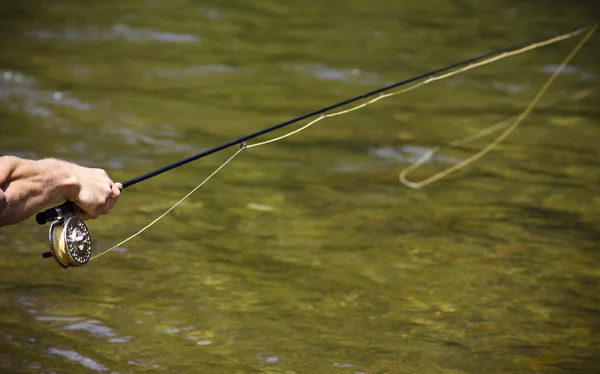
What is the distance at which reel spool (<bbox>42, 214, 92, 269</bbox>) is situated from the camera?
324 cm

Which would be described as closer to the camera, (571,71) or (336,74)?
(336,74)

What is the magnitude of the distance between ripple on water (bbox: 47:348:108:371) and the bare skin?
94cm

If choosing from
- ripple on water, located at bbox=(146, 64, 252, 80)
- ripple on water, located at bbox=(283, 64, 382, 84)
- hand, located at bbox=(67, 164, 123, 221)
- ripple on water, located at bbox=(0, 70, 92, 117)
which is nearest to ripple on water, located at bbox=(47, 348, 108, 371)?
hand, located at bbox=(67, 164, 123, 221)

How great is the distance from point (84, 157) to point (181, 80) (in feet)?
7.63

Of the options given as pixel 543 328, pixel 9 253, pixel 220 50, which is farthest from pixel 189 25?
pixel 543 328

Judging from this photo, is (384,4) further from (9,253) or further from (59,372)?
(59,372)

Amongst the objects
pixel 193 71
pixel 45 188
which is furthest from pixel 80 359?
pixel 193 71

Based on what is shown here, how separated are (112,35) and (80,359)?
267 inches

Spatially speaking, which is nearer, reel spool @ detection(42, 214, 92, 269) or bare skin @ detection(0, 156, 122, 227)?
bare skin @ detection(0, 156, 122, 227)

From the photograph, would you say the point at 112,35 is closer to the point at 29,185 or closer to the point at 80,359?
the point at 80,359

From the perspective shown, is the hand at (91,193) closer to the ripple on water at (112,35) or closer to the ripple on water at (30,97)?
the ripple on water at (30,97)

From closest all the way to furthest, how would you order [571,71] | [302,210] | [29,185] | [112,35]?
[29,185], [302,210], [571,71], [112,35]

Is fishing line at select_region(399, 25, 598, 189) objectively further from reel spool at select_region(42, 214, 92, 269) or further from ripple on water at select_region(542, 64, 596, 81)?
reel spool at select_region(42, 214, 92, 269)

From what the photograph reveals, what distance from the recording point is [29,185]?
3.08 meters
